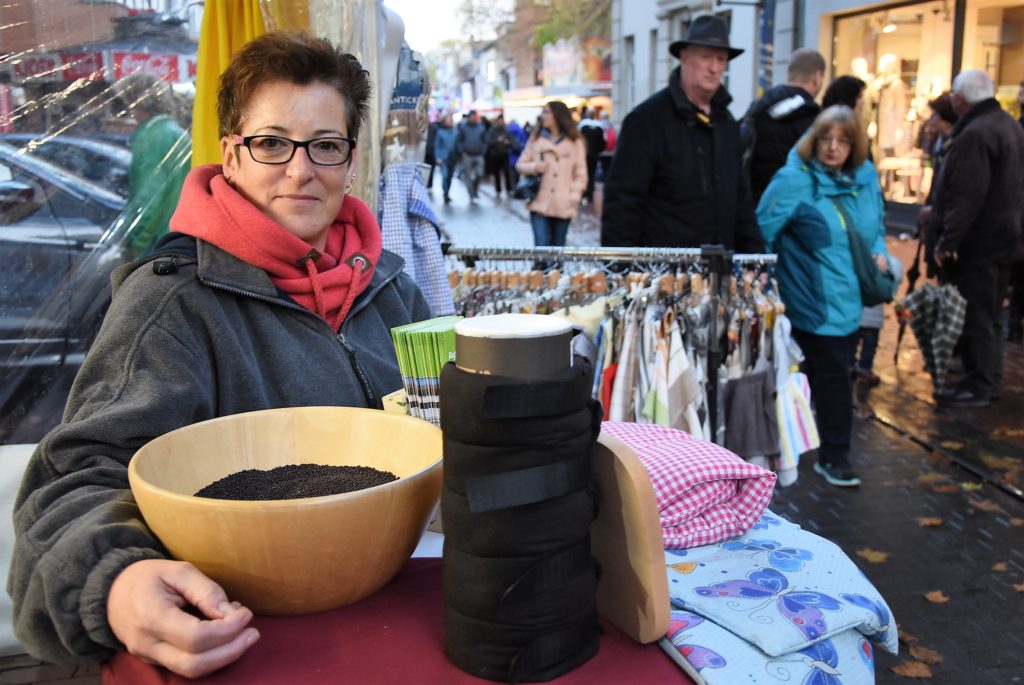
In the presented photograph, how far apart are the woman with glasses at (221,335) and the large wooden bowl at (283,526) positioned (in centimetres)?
4

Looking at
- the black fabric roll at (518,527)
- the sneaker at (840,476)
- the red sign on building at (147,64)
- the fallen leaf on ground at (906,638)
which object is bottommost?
the fallen leaf on ground at (906,638)

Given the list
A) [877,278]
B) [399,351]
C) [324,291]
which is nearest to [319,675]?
[399,351]

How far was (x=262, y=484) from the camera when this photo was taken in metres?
1.29

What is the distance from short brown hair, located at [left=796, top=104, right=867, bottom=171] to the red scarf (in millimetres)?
3466

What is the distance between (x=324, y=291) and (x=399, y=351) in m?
0.36

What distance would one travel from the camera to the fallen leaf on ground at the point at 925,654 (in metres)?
3.36

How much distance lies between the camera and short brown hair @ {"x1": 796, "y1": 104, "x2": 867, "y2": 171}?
4.66m

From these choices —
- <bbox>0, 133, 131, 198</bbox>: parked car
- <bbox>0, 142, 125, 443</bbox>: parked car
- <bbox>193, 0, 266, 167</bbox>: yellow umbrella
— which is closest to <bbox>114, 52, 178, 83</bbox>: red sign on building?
<bbox>0, 133, 131, 198</bbox>: parked car

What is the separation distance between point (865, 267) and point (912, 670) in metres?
2.14

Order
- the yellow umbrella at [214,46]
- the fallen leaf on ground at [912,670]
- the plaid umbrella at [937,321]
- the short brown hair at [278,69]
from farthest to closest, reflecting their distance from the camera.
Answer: the plaid umbrella at [937,321]
the fallen leaf on ground at [912,670]
the yellow umbrella at [214,46]
the short brown hair at [278,69]

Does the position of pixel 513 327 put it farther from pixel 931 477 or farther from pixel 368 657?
pixel 931 477

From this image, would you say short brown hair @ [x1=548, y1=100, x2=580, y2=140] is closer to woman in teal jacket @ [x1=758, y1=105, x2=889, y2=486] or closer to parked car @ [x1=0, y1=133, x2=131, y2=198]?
woman in teal jacket @ [x1=758, y1=105, x2=889, y2=486]

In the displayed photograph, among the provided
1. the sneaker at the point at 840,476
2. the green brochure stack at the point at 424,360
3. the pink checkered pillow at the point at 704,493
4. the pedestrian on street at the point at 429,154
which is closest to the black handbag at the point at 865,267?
the sneaker at the point at 840,476

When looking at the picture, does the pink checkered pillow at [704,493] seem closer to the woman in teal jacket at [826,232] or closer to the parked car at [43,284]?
the parked car at [43,284]
